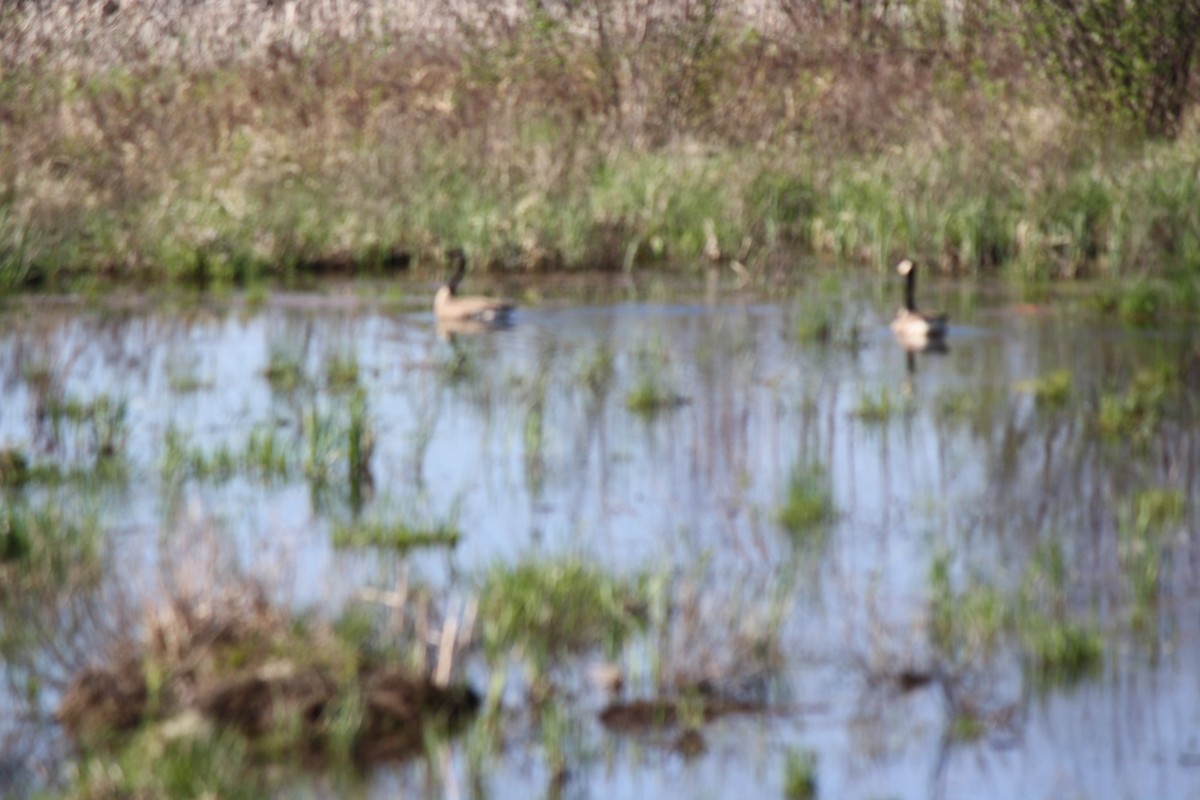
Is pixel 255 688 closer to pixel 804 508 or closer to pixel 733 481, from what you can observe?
pixel 804 508

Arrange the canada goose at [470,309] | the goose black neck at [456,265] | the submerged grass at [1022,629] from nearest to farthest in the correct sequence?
the submerged grass at [1022,629], the canada goose at [470,309], the goose black neck at [456,265]

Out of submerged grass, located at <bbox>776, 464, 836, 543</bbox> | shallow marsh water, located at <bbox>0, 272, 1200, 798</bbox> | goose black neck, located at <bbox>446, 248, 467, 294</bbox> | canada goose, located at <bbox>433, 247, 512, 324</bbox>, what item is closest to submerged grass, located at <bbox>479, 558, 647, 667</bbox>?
shallow marsh water, located at <bbox>0, 272, 1200, 798</bbox>

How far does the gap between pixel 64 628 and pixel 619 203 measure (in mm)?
10581

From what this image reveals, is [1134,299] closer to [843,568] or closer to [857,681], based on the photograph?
[843,568]

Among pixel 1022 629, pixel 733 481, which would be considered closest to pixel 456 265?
pixel 733 481

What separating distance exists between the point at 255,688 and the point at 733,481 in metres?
3.59

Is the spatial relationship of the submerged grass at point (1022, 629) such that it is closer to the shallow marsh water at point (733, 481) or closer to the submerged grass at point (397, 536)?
the shallow marsh water at point (733, 481)

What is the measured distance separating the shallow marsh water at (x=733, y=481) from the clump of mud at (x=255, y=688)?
22cm

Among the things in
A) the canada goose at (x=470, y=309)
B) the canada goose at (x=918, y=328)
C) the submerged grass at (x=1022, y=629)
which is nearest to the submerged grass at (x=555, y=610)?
the submerged grass at (x=1022, y=629)

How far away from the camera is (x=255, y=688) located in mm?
5793

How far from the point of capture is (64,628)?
6742mm

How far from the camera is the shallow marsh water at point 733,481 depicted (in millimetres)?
5750

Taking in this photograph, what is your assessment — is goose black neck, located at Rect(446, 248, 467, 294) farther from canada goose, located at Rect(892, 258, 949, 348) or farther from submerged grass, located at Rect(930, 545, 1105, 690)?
submerged grass, located at Rect(930, 545, 1105, 690)

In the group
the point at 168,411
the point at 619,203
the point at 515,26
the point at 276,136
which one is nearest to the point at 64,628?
the point at 168,411
